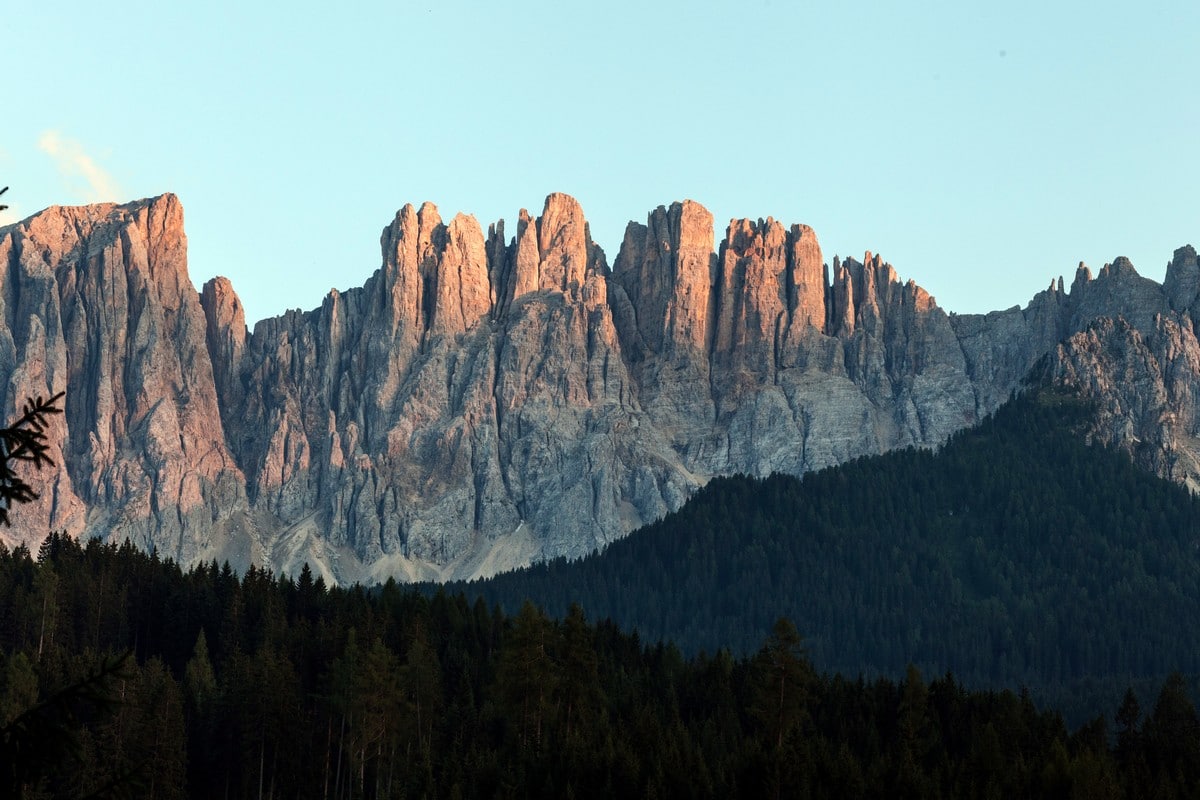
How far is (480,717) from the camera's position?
10938 centimetres

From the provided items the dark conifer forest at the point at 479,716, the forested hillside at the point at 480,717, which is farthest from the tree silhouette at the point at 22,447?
the dark conifer forest at the point at 479,716

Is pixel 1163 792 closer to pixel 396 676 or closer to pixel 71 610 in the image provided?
pixel 396 676

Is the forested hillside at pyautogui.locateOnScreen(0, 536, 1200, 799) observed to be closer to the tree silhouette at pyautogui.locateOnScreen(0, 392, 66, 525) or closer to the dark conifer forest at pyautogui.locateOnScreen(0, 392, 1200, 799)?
the dark conifer forest at pyautogui.locateOnScreen(0, 392, 1200, 799)

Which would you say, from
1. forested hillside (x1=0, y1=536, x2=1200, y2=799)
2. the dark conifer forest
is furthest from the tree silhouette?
the dark conifer forest

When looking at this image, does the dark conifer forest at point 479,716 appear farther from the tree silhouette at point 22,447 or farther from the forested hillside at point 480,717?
the tree silhouette at point 22,447


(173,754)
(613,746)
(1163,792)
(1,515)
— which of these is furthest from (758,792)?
(1,515)

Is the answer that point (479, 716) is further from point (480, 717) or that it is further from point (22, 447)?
point (22, 447)

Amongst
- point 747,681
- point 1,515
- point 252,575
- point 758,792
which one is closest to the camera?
point 1,515

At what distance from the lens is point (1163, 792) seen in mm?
86375

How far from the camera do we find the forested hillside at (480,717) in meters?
87.8

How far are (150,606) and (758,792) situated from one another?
70367 millimetres

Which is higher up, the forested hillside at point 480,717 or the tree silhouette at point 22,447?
the tree silhouette at point 22,447

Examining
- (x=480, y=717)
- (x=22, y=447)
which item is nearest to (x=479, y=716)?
(x=480, y=717)

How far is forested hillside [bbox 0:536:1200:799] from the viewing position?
8775 centimetres
